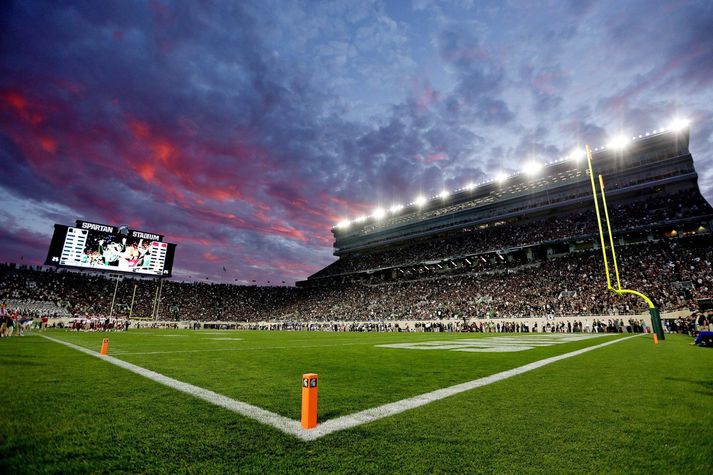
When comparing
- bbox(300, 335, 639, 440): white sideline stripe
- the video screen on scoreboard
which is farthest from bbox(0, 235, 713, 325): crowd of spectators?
bbox(300, 335, 639, 440): white sideline stripe

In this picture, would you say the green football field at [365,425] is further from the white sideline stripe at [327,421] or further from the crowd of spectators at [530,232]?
the crowd of spectators at [530,232]

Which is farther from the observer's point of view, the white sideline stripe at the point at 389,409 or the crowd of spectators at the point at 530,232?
the crowd of spectators at the point at 530,232

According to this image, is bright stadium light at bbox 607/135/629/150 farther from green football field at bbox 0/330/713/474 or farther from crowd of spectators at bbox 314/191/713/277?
green football field at bbox 0/330/713/474

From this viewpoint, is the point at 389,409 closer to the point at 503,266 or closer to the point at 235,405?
the point at 235,405

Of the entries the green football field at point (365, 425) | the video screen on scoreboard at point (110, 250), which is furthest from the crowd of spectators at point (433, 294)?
the green football field at point (365, 425)

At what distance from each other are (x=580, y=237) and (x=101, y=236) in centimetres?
5712

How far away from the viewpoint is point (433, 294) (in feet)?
155

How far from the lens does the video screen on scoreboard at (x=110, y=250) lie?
119 feet

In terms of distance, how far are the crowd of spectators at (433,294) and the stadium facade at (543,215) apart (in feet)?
9.33

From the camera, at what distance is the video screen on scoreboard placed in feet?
119

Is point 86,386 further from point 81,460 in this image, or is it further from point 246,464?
point 246,464

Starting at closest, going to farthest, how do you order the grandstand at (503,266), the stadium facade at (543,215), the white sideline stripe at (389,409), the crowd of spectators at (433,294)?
1. the white sideline stripe at (389,409)
2. the crowd of spectators at (433,294)
3. the grandstand at (503,266)
4. the stadium facade at (543,215)

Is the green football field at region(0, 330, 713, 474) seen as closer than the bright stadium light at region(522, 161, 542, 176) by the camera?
Yes

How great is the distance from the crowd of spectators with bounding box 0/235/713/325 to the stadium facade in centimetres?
284
